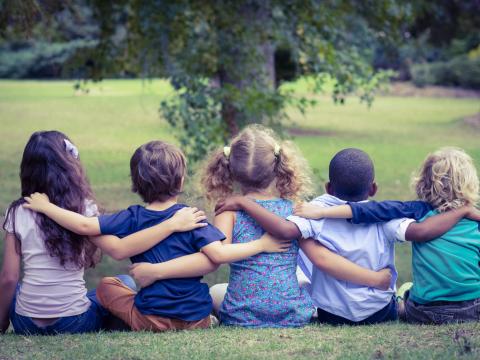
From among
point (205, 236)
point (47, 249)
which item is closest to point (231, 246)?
point (205, 236)

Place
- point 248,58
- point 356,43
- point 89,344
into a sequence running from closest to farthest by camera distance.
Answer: point 89,344 < point 248,58 < point 356,43

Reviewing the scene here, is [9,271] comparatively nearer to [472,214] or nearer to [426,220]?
[426,220]

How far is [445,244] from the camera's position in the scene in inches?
164

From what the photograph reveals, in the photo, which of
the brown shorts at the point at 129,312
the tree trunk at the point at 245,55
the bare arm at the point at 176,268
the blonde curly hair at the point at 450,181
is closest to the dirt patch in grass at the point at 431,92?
the tree trunk at the point at 245,55

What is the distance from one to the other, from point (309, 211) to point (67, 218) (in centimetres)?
121

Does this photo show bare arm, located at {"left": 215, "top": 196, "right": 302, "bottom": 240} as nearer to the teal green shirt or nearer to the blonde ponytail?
the blonde ponytail

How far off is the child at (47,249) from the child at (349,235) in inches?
19.7

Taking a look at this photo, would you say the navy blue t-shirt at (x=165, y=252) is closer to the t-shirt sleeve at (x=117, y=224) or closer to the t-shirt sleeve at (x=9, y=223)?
the t-shirt sleeve at (x=117, y=224)

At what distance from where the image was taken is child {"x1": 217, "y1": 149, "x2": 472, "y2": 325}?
4.13m

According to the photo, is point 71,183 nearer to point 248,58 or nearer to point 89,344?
point 89,344

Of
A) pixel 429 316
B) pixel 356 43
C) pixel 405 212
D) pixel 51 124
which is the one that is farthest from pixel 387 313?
pixel 51 124

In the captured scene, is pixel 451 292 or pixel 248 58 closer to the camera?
pixel 451 292

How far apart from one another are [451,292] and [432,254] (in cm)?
21

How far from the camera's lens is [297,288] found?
4.25 m
